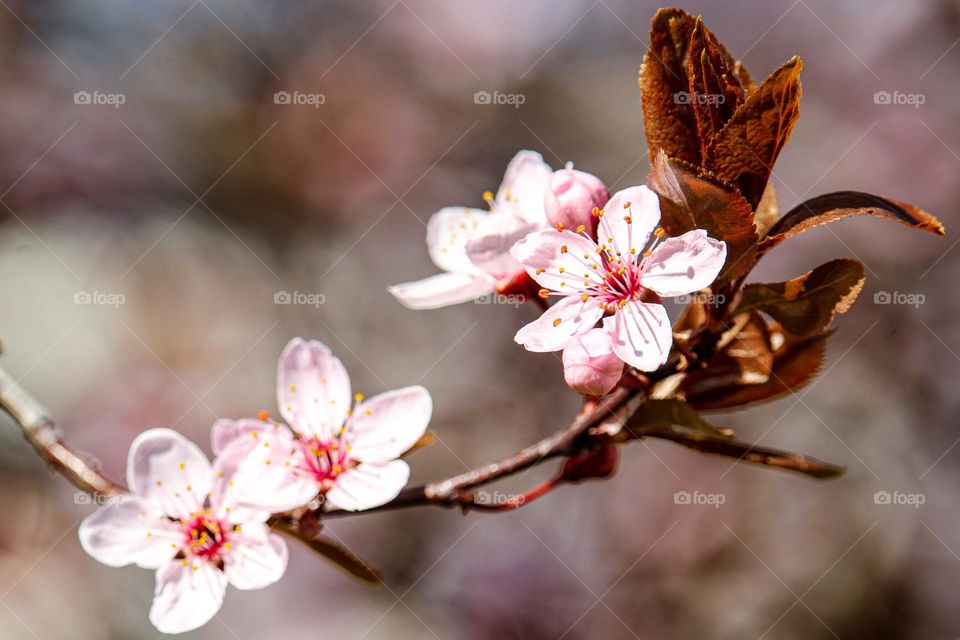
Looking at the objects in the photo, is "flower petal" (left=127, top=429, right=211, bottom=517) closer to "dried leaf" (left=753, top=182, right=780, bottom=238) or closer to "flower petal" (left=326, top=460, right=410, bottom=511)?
"flower petal" (left=326, top=460, right=410, bottom=511)

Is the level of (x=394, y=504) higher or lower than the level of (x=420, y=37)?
lower

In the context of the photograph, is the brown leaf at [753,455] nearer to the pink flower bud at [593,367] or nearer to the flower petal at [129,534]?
the pink flower bud at [593,367]

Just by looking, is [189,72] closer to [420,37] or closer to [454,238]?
[420,37]

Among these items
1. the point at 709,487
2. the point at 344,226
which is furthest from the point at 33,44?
the point at 709,487

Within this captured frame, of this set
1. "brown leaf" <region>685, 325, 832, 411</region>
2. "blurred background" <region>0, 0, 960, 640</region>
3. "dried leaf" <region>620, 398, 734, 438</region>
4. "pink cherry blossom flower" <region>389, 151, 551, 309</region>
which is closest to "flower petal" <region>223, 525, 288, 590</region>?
"pink cherry blossom flower" <region>389, 151, 551, 309</region>

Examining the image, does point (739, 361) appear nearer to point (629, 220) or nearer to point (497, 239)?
point (629, 220)

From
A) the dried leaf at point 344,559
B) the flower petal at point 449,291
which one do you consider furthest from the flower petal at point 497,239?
the dried leaf at point 344,559

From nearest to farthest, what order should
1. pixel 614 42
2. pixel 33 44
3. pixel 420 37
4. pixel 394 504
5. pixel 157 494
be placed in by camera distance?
pixel 394 504
pixel 157 494
pixel 33 44
pixel 614 42
pixel 420 37
